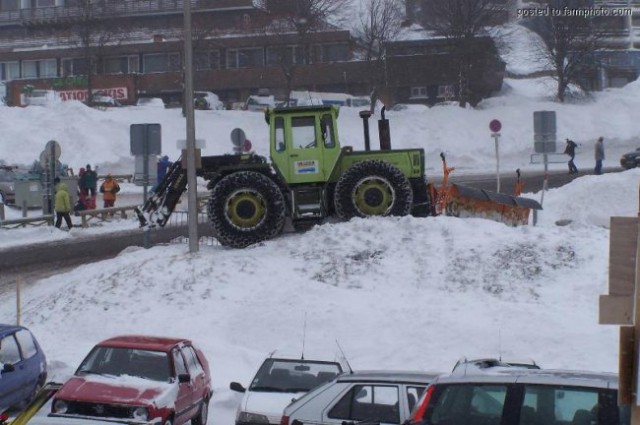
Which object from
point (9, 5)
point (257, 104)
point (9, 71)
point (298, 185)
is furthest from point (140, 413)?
point (9, 5)

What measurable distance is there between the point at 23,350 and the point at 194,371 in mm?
2404

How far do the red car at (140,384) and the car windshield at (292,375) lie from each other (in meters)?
0.91

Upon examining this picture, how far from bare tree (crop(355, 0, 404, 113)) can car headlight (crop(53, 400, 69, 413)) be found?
47632 mm

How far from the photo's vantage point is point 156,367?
1312 centimetres

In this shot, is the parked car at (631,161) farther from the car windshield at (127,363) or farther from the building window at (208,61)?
the car windshield at (127,363)

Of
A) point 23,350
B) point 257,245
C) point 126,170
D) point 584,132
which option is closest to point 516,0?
point 584,132

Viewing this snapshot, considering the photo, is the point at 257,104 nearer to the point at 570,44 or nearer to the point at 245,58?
the point at 245,58

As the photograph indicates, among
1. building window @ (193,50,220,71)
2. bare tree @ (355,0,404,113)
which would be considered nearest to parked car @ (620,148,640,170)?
bare tree @ (355,0,404,113)

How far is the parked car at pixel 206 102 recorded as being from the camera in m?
62.1

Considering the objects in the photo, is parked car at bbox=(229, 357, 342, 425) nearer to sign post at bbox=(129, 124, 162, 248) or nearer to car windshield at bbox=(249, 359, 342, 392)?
car windshield at bbox=(249, 359, 342, 392)

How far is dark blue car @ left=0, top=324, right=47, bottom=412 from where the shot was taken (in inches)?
533

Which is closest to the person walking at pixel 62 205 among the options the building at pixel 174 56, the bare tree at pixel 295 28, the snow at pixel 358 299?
the snow at pixel 358 299

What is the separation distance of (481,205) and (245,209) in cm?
549

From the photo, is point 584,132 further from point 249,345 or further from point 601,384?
point 601,384
